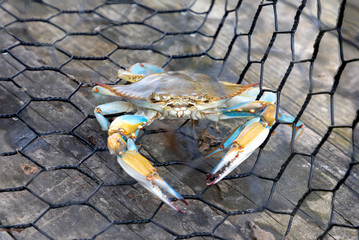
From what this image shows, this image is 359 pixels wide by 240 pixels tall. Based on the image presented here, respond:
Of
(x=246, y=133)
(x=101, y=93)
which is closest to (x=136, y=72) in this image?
(x=101, y=93)

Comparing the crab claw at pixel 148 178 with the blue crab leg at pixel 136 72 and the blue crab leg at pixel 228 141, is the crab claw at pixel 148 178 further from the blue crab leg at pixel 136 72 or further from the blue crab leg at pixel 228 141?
the blue crab leg at pixel 136 72

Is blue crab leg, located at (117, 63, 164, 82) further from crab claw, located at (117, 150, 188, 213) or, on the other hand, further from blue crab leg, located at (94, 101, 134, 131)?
crab claw, located at (117, 150, 188, 213)

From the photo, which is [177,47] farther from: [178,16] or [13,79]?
[13,79]

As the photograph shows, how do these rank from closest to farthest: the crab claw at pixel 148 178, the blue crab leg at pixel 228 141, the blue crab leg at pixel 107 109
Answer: the crab claw at pixel 148 178 < the blue crab leg at pixel 228 141 < the blue crab leg at pixel 107 109

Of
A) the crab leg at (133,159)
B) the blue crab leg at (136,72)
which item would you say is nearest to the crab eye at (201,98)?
the crab leg at (133,159)

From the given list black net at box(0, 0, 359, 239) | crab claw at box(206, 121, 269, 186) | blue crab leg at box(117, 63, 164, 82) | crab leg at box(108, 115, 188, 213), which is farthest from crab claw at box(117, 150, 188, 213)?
blue crab leg at box(117, 63, 164, 82)

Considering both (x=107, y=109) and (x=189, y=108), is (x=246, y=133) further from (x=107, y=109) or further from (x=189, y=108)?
(x=107, y=109)

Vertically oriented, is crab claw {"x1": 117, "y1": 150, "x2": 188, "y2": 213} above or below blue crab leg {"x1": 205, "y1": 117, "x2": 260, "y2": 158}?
below

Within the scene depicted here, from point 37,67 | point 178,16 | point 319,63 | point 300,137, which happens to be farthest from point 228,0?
point 37,67
